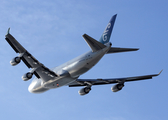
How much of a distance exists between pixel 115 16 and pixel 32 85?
16.0 meters

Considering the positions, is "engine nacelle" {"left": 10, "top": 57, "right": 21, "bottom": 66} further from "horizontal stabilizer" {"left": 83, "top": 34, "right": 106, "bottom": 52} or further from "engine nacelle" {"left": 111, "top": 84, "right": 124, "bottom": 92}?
"engine nacelle" {"left": 111, "top": 84, "right": 124, "bottom": 92}

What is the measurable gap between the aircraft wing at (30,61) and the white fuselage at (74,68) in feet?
2.98

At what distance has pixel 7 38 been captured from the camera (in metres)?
28.9

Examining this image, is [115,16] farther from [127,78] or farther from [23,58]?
[23,58]

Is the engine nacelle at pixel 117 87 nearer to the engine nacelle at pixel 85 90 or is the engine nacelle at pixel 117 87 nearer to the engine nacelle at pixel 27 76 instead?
the engine nacelle at pixel 85 90

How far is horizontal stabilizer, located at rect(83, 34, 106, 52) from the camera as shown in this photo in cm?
2806

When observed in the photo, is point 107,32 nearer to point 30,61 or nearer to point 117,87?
point 117,87

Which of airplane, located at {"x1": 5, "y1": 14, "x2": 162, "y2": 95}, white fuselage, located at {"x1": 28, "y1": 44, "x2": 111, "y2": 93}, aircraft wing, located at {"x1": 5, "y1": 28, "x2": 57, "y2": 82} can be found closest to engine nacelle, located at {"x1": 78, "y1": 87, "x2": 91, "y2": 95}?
airplane, located at {"x1": 5, "y1": 14, "x2": 162, "y2": 95}

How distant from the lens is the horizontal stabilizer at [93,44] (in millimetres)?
28062

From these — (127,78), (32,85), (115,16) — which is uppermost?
(32,85)

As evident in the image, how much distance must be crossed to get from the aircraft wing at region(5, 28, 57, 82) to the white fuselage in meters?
0.91

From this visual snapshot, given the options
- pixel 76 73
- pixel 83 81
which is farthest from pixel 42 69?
pixel 83 81

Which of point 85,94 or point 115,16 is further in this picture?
point 85,94

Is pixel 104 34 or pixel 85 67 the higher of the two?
pixel 104 34
